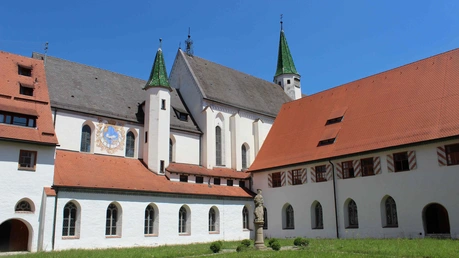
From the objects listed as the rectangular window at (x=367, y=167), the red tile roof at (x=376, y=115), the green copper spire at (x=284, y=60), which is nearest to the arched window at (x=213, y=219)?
the red tile roof at (x=376, y=115)

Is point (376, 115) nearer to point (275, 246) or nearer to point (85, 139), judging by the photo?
point (275, 246)

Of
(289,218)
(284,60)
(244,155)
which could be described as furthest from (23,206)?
(284,60)

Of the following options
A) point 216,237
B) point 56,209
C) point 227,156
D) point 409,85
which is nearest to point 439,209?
point 409,85

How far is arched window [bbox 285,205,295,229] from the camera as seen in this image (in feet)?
111

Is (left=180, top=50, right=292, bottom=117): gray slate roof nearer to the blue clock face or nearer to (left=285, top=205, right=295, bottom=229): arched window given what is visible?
the blue clock face

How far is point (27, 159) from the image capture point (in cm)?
2508

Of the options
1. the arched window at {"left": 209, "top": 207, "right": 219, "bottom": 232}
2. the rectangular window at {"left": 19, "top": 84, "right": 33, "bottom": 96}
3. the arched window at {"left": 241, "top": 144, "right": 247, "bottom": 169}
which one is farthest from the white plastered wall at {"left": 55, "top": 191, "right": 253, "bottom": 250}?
the rectangular window at {"left": 19, "top": 84, "right": 33, "bottom": 96}

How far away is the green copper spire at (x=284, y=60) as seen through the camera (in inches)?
2120

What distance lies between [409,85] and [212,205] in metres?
16.7

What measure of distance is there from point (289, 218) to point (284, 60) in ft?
86.1

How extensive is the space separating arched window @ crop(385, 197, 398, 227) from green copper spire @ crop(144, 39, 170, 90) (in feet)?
60.5

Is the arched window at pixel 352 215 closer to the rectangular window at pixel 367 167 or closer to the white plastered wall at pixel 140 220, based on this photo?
the rectangular window at pixel 367 167

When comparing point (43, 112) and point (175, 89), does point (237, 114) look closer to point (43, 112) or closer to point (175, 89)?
point (175, 89)

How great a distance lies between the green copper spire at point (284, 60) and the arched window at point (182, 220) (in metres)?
27.5
